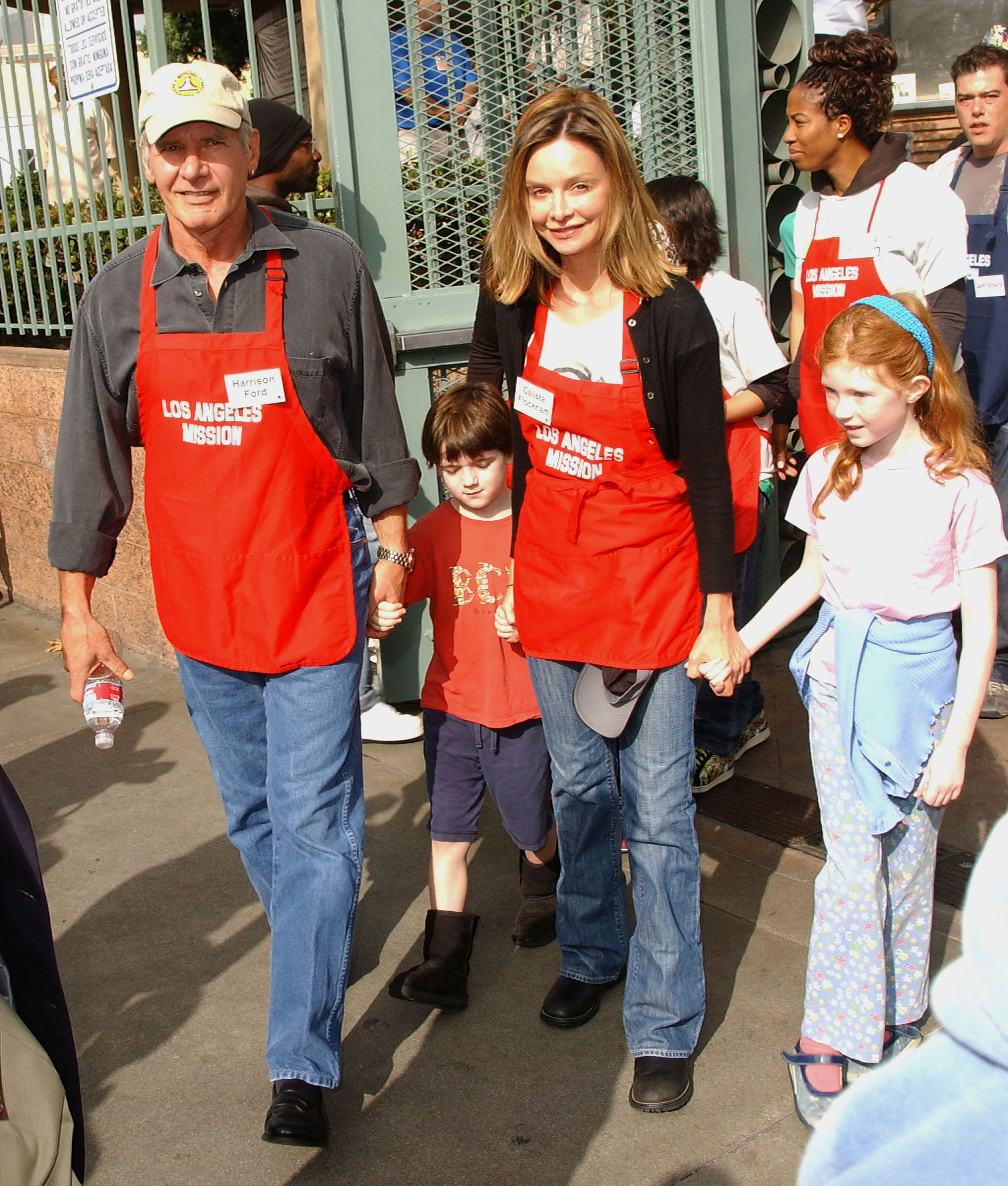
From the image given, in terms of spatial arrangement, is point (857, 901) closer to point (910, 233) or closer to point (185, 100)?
point (185, 100)

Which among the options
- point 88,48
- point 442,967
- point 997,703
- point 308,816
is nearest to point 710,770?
point 997,703

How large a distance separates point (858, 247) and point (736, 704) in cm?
146

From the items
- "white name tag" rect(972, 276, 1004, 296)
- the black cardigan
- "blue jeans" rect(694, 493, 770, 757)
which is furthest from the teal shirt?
the black cardigan

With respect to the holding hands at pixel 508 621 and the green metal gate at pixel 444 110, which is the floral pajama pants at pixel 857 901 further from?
the green metal gate at pixel 444 110

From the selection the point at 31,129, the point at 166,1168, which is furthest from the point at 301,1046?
the point at 31,129

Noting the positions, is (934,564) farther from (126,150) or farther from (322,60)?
(126,150)

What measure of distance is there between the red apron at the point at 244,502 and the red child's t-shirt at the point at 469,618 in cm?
55

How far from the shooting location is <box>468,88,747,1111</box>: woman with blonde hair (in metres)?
2.56

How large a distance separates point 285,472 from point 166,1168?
1404 millimetres

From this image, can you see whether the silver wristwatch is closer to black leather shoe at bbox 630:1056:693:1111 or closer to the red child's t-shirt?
the red child's t-shirt

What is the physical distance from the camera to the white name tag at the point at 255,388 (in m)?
2.59

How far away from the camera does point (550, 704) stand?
9.32ft

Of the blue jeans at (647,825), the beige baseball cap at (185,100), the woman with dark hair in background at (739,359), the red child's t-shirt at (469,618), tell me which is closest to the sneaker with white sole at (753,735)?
the woman with dark hair in background at (739,359)

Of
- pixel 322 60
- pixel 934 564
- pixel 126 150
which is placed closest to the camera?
pixel 934 564
